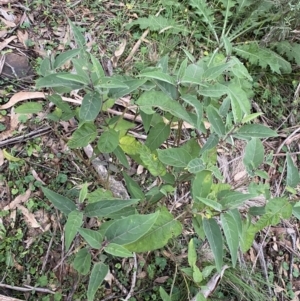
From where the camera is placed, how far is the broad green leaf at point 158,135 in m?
1.56

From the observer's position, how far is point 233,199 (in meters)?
1.31

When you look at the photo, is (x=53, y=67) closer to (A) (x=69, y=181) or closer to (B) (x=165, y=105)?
(B) (x=165, y=105)

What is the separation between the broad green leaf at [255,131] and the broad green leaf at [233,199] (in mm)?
200

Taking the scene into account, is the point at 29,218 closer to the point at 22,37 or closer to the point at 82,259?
the point at 82,259

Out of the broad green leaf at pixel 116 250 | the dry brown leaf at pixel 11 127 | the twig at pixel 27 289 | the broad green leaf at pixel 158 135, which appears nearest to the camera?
the broad green leaf at pixel 116 250

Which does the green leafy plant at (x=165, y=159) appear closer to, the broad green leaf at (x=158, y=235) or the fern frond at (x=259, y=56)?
the broad green leaf at (x=158, y=235)

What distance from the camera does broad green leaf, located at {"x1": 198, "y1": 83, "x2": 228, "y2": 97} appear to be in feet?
4.41

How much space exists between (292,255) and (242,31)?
1.47m

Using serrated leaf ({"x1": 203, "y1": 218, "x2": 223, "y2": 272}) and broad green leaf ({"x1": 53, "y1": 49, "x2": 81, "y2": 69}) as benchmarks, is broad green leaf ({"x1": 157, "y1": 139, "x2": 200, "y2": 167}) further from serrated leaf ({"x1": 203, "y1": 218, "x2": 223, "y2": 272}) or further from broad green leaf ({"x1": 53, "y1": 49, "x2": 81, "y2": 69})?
broad green leaf ({"x1": 53, "y1": 49, "x2": 81, "y2": 69})

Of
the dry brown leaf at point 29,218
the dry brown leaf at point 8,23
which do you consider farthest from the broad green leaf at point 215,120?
the dry brown leaf at point 8,23

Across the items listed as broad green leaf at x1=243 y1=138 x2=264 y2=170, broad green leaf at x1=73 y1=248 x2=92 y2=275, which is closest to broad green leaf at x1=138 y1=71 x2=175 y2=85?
broad green leaf at x1=243 y1=138 x2=264 y2=170

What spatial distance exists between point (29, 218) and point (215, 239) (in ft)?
3.32

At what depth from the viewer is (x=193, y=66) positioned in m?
1.41

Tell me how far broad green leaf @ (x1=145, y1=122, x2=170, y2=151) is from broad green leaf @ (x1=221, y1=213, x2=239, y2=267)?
0.41 metres
